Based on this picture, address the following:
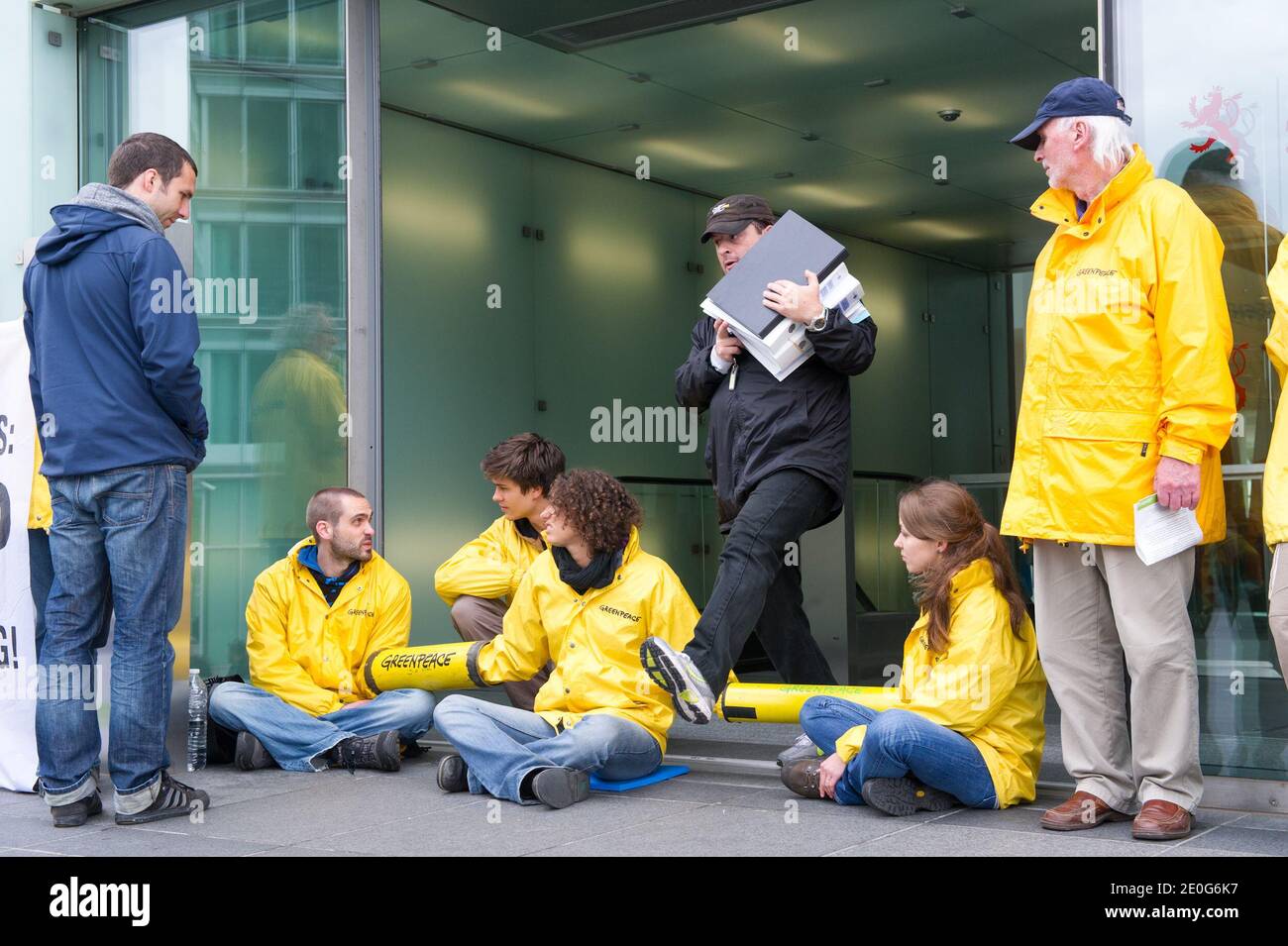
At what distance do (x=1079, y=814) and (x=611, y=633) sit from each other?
1.51m

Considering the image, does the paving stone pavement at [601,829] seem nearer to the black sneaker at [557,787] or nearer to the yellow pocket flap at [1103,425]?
the black sneaker at [557,787]

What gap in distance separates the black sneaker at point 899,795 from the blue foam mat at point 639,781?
869 mm

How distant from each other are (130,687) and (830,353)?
7.68ft

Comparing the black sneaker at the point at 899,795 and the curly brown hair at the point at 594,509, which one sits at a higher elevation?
the curly brown hair at the point at 594,509

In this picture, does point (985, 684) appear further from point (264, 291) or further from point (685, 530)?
point (685, 530)

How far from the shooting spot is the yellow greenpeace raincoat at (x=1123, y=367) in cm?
354

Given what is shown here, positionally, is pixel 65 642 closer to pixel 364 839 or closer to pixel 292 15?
pixel 364 839

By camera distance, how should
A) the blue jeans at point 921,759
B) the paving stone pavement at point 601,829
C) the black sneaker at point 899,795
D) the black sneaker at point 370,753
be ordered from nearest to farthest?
1. the paving stone pavement at point 601,829
2. the blue jeans at point 921,759
3. the black sneaker at point 899,795
4. the black sneaker at point 370,753

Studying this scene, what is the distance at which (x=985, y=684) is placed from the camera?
3.93 m

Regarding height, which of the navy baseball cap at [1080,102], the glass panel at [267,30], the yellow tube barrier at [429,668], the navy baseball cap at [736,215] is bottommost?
the yellow tube barrier at [429,668]

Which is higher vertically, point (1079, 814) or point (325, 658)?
point (325, 658)

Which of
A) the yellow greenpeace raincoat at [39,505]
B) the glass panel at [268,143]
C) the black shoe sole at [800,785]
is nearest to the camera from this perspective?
the black shoe sole at [800,785]

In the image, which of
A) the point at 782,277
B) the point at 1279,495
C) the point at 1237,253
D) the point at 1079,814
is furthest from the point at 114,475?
the point at 1237,253

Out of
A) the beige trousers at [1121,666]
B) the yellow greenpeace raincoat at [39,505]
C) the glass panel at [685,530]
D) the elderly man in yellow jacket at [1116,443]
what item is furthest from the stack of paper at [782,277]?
the glass panel at [685,530]
